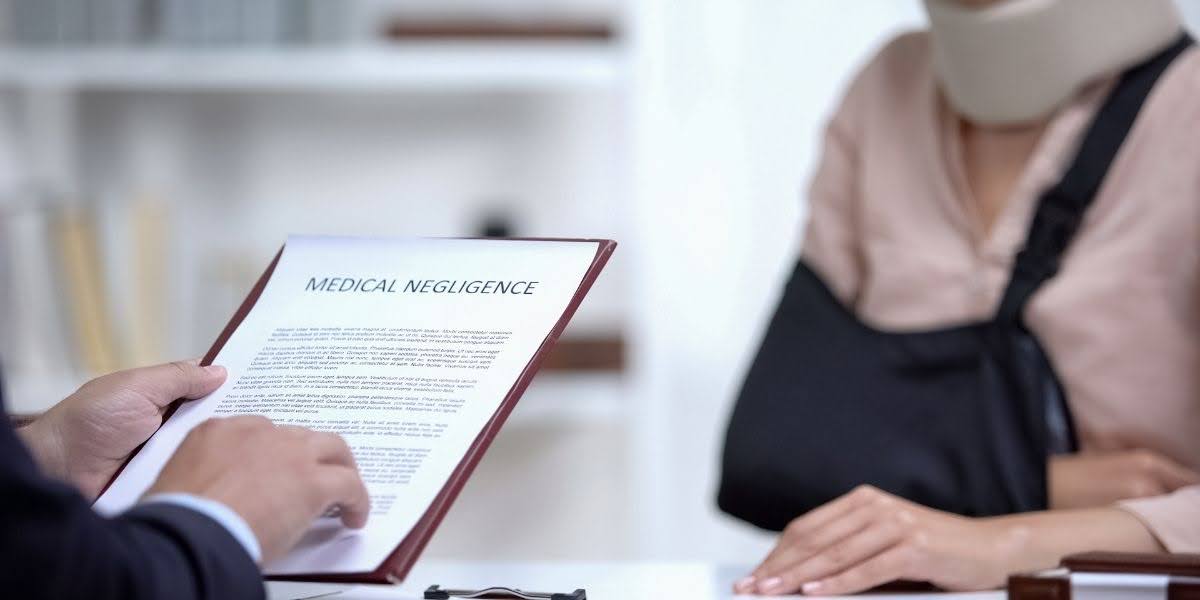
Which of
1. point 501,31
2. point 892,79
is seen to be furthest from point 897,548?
point 501,31

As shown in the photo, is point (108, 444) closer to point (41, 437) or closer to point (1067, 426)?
point (41, 437)

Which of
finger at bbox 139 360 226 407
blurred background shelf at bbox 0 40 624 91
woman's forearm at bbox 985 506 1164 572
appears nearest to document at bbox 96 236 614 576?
finger at bbox 139 360 226 407

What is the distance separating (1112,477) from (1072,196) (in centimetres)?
25

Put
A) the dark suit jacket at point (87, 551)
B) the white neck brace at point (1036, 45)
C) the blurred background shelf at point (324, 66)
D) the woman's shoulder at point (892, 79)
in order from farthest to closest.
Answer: the blurred background shelf at point (324, 66) < the woman's shoulder at point (892, 79) < the white neck brace at point (1036, 45) < the dark suit jacket at point (87, 551)

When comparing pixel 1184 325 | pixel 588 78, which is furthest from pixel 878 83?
pixel 588 78

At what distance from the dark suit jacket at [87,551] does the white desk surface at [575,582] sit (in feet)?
0.66

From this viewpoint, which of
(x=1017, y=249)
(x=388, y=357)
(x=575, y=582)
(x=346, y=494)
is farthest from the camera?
(x=1017, y=249)

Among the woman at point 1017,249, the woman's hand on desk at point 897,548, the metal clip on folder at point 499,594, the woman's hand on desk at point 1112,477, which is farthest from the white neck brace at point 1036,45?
the metal clip on folder at point 499,594

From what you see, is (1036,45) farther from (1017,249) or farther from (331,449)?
(331,449)

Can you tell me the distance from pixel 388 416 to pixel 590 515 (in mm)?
1545

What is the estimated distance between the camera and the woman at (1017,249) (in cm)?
92

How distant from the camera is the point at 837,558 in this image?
90 centimetres

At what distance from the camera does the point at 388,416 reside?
2.52 ft

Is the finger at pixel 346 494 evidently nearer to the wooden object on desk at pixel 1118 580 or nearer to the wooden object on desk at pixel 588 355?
the wooden object on desk at pixel 1118 580
